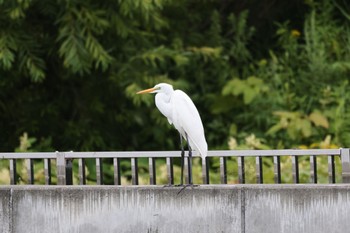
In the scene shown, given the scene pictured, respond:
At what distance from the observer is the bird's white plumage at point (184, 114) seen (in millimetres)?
9070

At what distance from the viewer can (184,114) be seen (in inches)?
358

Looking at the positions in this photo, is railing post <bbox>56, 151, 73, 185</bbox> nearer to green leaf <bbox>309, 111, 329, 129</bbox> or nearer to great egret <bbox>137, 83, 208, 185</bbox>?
great egret <bbox>137, 83, 208, 185</bbox>

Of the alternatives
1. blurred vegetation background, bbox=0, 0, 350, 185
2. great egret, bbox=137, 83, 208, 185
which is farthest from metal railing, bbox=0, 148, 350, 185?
blurred vegetation background, bbox=0, 0, 350, 185

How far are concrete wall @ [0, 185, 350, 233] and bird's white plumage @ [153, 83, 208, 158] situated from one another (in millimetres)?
478

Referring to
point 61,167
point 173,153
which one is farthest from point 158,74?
point 173,153

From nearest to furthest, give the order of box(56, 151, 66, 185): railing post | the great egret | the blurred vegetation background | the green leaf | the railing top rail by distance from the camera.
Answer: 1. the railing top rail
2. the great egret
3. box(56, 151, 66, 185): railing post
4. the blurred vegetation background
5. the green leaf

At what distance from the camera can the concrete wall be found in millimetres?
8547

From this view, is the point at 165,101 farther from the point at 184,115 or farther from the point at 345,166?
the point at 345,166

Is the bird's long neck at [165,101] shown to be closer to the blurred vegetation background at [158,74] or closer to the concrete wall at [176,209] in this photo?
the concrete wall at [176,209]

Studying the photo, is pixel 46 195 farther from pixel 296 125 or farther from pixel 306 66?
pixel 306 66

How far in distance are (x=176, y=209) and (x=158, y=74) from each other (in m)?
6.90

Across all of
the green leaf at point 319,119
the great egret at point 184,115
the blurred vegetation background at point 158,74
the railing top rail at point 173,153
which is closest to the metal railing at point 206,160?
the railing top rail at point 173,153

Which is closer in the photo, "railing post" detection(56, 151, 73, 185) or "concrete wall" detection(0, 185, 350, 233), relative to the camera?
"concrete wall" detection(0, 185, 350, 233)

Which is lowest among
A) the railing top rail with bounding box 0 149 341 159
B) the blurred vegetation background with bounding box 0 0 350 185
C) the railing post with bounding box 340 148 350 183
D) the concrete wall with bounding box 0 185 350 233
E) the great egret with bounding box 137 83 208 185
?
the concrete wall with bounding box 0 185 350 233
